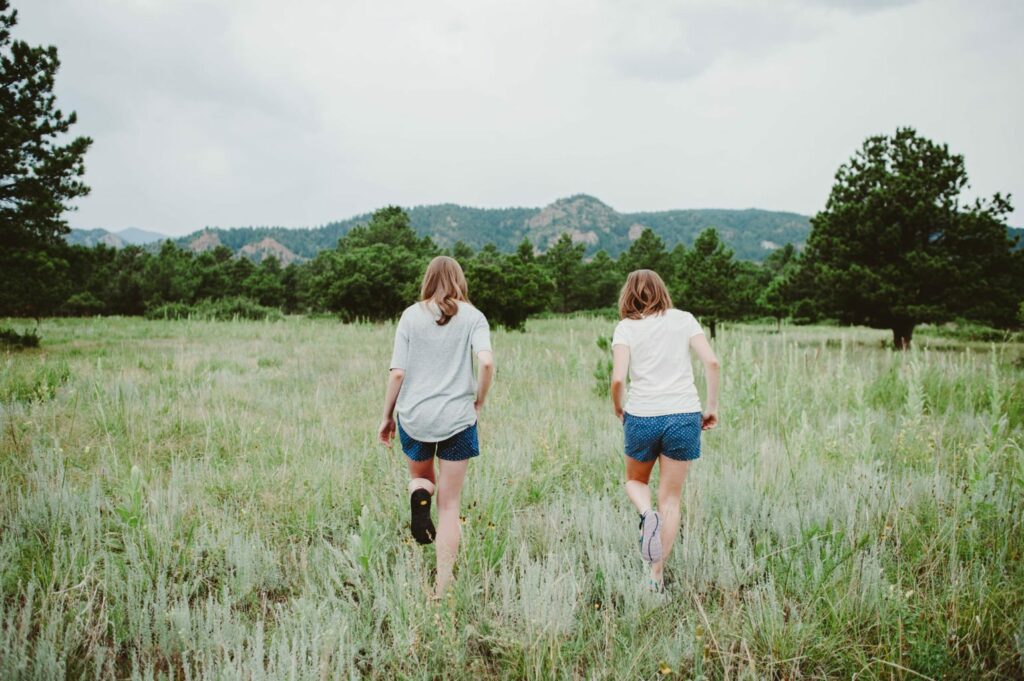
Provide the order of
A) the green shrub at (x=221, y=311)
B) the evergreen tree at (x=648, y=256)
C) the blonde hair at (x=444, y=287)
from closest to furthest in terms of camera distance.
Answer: the blonde hair at (x=444, y=287), the green shrub at (x=221, y=311), the evergreen tree at (x=648, y=256)

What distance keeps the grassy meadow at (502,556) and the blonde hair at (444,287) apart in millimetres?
1291

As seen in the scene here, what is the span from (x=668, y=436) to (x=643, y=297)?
0.86 m

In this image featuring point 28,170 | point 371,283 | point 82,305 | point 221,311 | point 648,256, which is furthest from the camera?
point 648,256

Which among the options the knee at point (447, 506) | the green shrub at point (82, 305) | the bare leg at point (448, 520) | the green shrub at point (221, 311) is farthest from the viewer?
the green shrub at point (82, 305)

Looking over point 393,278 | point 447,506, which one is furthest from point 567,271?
point 447,506

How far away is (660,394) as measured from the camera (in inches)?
110

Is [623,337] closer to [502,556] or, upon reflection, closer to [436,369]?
[436,369]

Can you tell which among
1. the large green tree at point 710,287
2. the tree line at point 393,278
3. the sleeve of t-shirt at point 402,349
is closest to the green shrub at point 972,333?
the tree line at point 393,278

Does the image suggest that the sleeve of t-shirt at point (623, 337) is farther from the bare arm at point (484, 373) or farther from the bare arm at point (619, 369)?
the bare arm at point (484, 373)

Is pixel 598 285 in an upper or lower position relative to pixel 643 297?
upper

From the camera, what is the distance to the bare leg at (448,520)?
2.53 meters

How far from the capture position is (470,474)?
4.04m

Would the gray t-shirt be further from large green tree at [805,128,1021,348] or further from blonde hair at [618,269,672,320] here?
large green tree at [805,128,1021,348]

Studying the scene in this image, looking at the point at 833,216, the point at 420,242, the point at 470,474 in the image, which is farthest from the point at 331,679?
the point at 420,242
